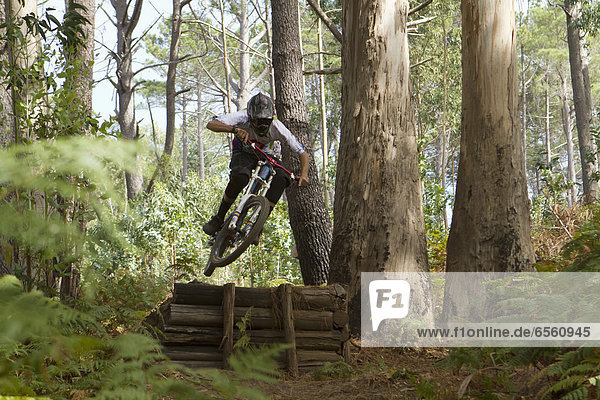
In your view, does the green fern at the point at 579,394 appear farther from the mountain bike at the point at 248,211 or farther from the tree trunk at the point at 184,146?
the tree trunk at the point at 184,146

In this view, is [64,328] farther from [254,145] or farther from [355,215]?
[254,145]

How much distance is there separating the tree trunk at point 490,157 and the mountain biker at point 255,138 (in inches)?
69.2

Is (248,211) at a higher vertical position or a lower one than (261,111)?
lower

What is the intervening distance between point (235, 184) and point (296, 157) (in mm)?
1809

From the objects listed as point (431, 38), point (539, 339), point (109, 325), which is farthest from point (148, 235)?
point (431, 38)

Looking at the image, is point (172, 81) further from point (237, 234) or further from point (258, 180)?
point (237, 234)

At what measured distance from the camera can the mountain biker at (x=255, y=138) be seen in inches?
232

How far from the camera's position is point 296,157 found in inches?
312

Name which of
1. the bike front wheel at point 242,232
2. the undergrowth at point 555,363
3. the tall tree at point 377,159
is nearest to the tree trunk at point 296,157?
the bike front wheel at point 242,232

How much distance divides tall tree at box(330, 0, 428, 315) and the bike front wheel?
82 cm

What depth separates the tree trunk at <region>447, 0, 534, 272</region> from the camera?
5.13m

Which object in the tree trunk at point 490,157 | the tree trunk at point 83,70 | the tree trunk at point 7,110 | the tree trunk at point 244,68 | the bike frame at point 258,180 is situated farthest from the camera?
the tree trunk at point 244,68

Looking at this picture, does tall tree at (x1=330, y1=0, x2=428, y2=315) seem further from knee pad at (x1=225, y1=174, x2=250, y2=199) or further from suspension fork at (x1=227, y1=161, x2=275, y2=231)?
knee pad at (x1=225, y1=174, x2=250, y2=199)

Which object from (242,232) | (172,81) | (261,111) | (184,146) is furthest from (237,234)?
(184,146)
